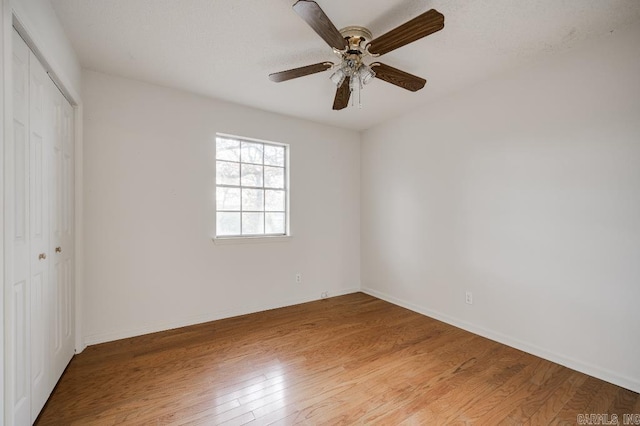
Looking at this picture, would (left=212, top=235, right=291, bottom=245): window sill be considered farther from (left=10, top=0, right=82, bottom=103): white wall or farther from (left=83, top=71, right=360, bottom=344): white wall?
(left=10, top=0, right=82, bottom=103): white wall

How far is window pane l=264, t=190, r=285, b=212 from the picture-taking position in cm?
361

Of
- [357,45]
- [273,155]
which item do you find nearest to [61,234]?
[273,155]

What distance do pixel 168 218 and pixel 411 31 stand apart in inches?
108

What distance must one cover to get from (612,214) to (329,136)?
3.09m

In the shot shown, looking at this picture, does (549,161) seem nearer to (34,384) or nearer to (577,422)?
(577,422)

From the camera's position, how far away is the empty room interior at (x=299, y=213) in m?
1.69

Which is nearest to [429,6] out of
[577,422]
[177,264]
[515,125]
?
[515,125]

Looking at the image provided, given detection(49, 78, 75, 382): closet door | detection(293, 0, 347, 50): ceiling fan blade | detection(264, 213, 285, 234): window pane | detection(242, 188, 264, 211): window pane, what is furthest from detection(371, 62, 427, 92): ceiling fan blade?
detection(49, 78, 75, 382): closet door

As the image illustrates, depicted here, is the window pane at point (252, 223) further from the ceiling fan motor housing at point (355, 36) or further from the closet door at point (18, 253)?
the ceiling fan motor housing at point (355, 36)

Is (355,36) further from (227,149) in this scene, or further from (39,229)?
(39,229)

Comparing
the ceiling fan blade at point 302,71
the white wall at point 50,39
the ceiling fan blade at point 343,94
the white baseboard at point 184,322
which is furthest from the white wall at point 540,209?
the white wall at point 50,39

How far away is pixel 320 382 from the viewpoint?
1.99m

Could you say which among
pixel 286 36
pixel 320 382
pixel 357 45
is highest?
pixel 286 36

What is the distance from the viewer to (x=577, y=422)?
1612 millimetres
